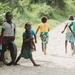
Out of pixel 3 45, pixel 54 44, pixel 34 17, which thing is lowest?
pixel 34 17

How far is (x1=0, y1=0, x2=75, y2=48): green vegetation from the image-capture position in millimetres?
24391

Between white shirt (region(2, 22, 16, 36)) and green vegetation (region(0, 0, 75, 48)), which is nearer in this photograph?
white shirt (region(2, 22, 16, 36))

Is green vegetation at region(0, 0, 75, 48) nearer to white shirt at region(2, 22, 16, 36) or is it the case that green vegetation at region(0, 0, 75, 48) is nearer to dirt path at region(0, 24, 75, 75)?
dirt path at region(0, 24, 75, 75)

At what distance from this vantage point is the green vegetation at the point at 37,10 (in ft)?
80.0

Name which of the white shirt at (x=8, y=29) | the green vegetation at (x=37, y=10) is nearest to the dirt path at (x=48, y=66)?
the white shirt at (x=8, y=29)

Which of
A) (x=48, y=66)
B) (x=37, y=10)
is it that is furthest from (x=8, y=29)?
(x=37, y=10)

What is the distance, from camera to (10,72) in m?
9.55

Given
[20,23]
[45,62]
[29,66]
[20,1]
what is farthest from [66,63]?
[20,1]

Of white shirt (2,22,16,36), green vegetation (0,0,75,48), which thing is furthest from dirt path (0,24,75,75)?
green vegetation (0,0,75,48)

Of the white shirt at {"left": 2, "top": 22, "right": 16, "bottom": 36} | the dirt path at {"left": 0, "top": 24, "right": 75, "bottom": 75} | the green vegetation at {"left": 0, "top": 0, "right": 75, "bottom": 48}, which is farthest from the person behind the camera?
the green vegetation at {"left": 0, "top": 0, "right": 75, "bottom": 48}

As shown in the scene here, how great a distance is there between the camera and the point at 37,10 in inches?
1197

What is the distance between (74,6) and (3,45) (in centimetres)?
3091

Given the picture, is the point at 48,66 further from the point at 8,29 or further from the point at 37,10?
the point at 37,10

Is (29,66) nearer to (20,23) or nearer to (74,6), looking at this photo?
(20,23)
